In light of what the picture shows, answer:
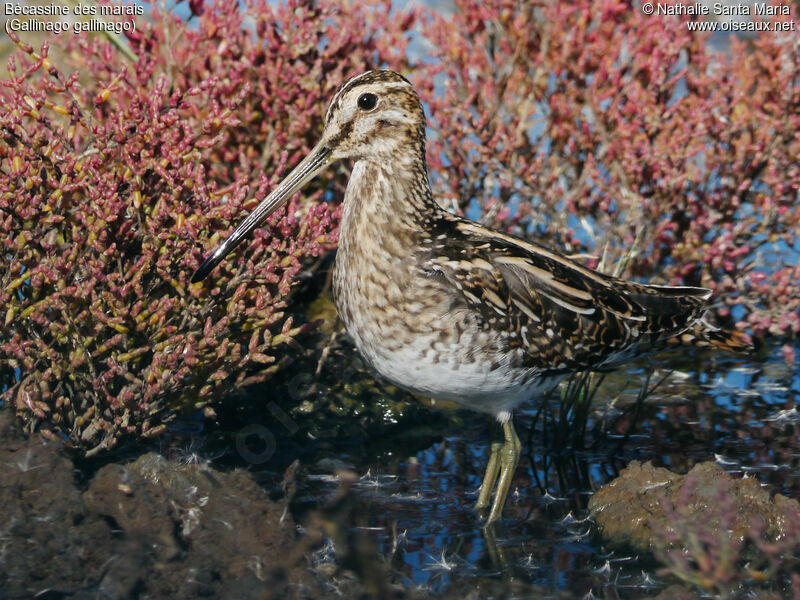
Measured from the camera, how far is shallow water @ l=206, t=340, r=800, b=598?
4469 millimetres

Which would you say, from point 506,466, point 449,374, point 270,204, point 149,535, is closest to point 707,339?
point 506,466

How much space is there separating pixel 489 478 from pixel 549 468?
1.69 ft

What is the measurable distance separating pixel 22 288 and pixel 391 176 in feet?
5.86

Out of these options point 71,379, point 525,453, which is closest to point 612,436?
point 525,453

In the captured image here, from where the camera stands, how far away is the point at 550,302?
5.01 m

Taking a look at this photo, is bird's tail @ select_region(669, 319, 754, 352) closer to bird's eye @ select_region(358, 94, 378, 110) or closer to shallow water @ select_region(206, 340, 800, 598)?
shallow water @ select_region(206, 340, 800, 598)

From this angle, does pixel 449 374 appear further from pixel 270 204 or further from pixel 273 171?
pixel 273 171

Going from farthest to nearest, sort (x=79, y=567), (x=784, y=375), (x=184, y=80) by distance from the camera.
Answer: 1. (x=784, y=375)
2. (x=184, y=80)
3. (x=79, y=567)

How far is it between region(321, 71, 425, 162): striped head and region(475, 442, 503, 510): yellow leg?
1533mm

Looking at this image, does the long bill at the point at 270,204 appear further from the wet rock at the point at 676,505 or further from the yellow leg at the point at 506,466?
the wet rock at the point at 676,505

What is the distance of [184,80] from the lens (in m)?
6.18

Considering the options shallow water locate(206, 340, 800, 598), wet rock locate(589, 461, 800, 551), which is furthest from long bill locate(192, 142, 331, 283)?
wet rock locate(589, 461, 800, 551)

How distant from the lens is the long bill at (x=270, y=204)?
15.5 ft

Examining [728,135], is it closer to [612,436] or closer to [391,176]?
[612,436]
